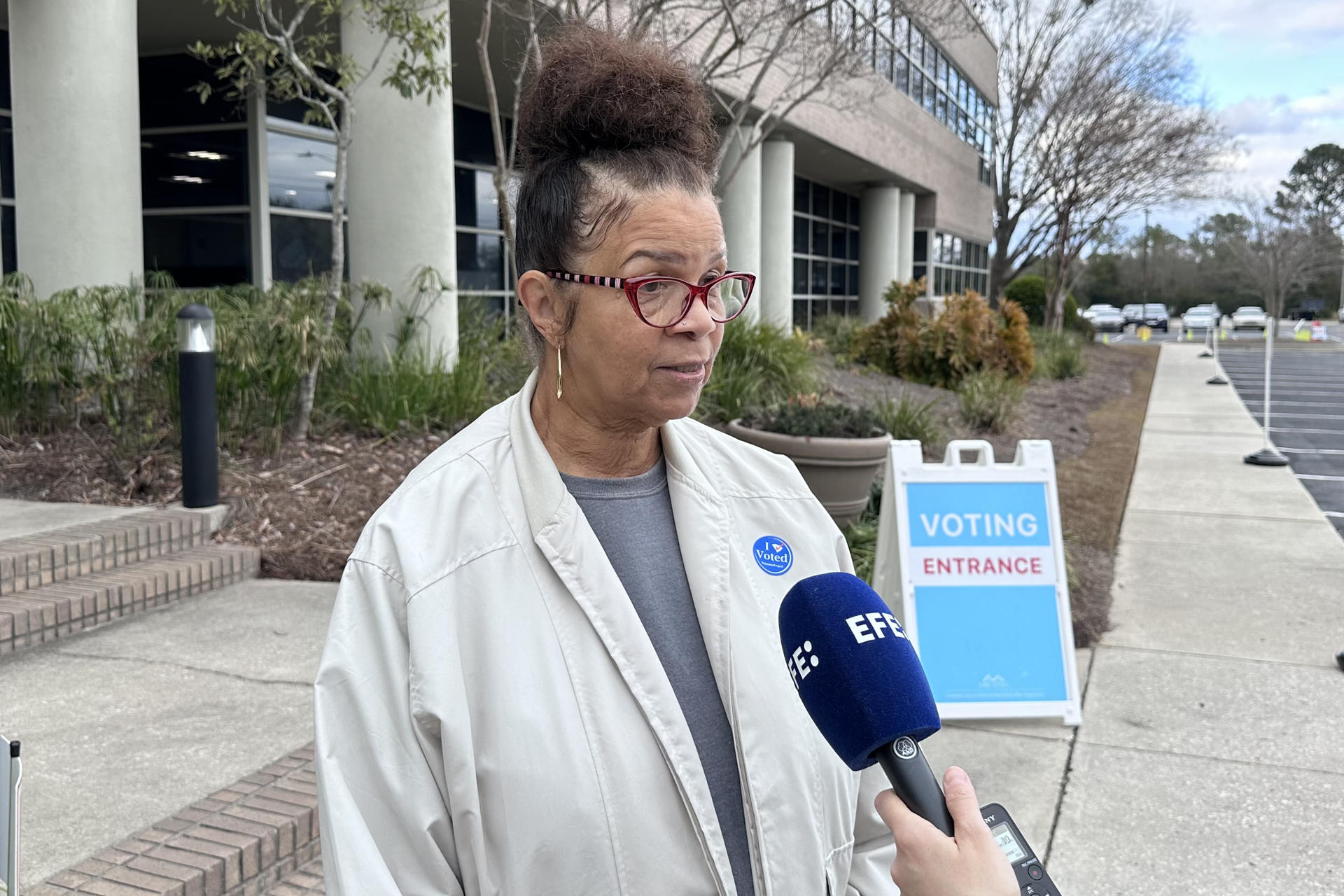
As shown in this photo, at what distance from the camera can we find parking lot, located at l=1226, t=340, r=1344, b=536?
12188 millimetres

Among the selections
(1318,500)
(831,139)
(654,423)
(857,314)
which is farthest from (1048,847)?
(857,314)

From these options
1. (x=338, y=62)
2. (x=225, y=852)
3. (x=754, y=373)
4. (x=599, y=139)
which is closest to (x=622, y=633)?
(x=599, y=139)

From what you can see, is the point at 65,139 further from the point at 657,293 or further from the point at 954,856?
the point at 954,856

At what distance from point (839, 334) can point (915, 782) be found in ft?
65.5

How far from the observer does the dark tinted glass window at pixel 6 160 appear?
10680 mm

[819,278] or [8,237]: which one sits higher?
[819,278]

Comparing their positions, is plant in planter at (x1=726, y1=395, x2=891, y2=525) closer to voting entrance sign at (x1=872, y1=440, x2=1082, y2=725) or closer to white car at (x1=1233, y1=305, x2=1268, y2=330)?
voting entrance sign at (x1=872, y1=440, x2=1082, y2=725)

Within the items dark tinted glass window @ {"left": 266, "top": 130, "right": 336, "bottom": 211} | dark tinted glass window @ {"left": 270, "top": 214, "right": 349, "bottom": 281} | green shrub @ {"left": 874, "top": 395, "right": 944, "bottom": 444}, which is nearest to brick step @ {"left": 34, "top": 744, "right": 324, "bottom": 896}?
green shrub @ {"left": 874, "top": 395, "right": 944, "bottom": 444}

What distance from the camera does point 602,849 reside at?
1511mm

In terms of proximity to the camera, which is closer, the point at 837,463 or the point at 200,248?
the point at 837,463

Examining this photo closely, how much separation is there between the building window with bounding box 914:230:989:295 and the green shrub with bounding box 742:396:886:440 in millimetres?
20303

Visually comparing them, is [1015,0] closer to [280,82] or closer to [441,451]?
[280,82]

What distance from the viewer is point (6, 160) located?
1076cm

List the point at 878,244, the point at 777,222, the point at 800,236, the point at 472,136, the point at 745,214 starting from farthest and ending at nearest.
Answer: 1. the point at 878,244
2. the point at 800,236
3. the point at 777,222
4. the point at 745,214
5. the point at 472,136
